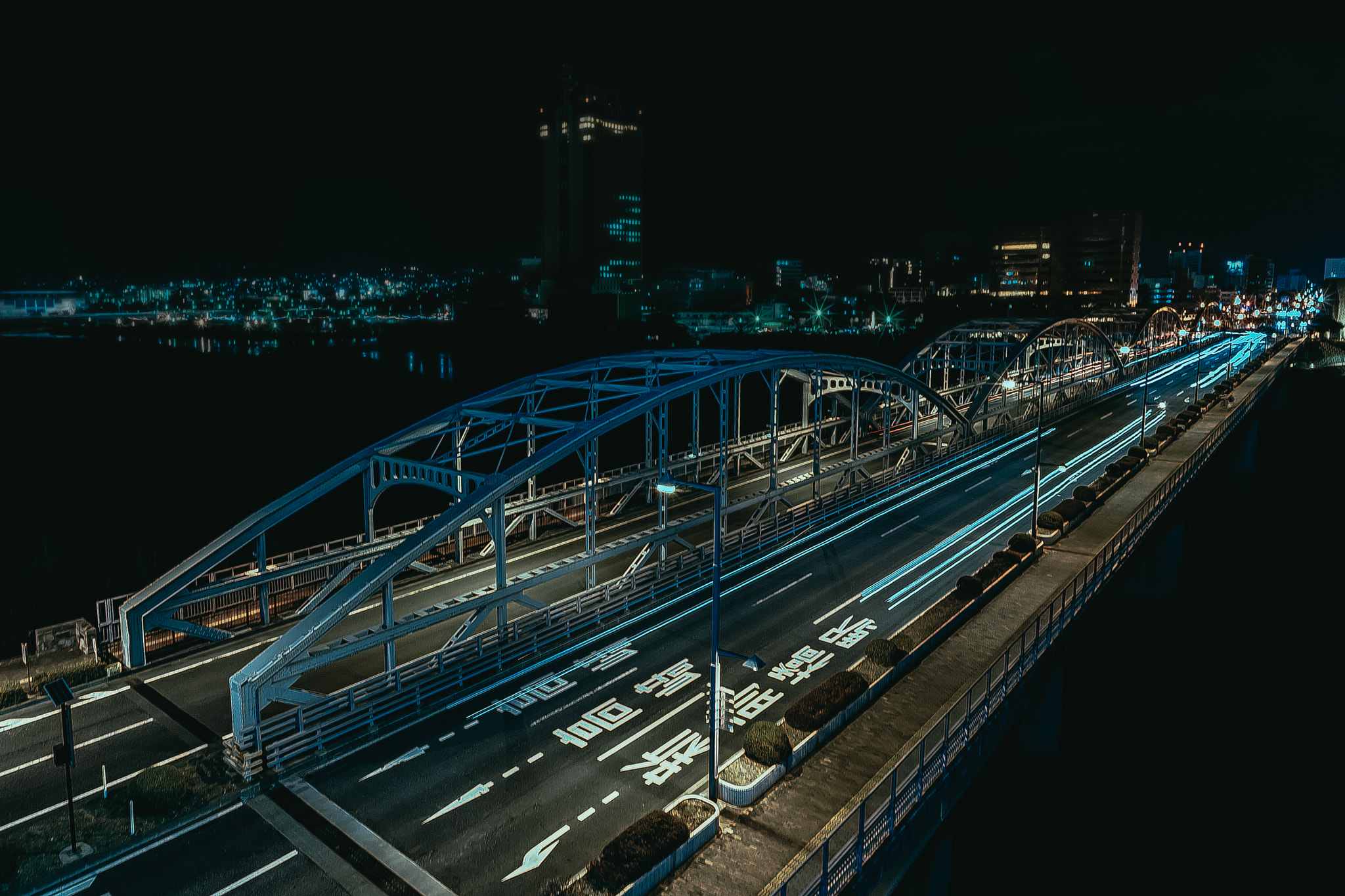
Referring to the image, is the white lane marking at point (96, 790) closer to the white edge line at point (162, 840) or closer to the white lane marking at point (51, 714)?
the white edge line at point (162, 840)

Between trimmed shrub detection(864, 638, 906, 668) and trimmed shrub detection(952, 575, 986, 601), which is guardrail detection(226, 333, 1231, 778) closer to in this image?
trimmed shrub detection(864, 638, 906, 668)

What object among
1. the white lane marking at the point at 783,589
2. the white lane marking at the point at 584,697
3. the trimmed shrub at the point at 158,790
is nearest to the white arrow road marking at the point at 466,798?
the white lane marking at the point at 584,697

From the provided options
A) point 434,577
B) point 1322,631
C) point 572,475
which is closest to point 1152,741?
point 1322,631

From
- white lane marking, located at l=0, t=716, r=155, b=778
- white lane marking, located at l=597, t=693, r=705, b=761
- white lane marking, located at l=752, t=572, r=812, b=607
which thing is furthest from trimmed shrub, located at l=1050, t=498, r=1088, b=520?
white lane marking, located at l=0, t=716, r=155, b=778

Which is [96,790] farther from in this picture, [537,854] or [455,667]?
[537,854]

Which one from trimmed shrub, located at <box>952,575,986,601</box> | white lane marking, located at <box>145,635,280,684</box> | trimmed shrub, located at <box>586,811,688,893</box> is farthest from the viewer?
trimmed shrub, located at <box>952,575,986,601</box>

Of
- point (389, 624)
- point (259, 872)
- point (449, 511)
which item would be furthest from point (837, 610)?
point (259, 872)
